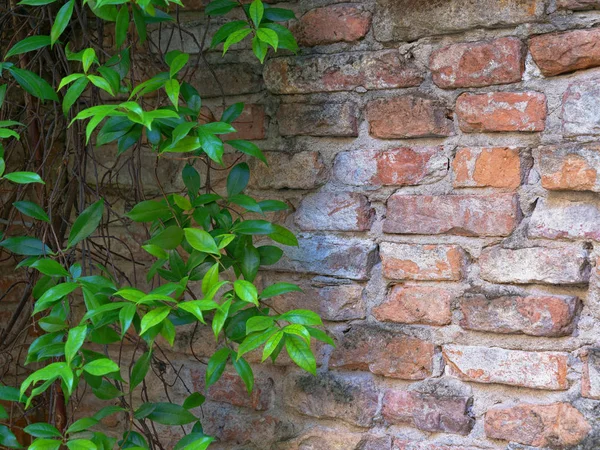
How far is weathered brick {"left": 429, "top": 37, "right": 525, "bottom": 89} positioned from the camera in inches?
54.7

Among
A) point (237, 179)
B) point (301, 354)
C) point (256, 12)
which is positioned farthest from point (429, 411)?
point (256, 12)

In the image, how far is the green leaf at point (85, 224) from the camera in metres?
1.42

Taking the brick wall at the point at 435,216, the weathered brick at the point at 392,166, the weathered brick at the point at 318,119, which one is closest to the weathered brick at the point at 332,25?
the brick wall at the point at 435,216

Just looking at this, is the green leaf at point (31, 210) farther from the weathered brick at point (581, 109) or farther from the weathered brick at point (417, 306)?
the weathered brick at point (581, 109)

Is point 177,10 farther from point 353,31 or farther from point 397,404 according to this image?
point 397,404

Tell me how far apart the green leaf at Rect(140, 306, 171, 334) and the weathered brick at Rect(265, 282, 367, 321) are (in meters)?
0.39

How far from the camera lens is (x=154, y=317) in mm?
1221

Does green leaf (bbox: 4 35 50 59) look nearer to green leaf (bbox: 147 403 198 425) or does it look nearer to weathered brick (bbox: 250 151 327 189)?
weathered brick (bbox: 250 151 327 189)

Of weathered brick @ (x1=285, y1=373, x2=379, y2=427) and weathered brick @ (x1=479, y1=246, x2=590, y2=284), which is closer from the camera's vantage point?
weathered brick @ (x1=479, y1=246, x2=590, y2=284)

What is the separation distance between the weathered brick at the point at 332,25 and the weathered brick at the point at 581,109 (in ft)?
1.34

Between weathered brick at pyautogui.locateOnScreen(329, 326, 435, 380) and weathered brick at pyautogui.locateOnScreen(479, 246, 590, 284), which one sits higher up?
weathered brick at pyautogui.locateOnScreen(479, 246, 590, 284)

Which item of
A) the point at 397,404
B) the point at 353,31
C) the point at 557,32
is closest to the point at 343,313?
the point at 397,404

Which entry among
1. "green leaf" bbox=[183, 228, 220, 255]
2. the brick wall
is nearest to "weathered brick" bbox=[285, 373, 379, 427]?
the brick wall

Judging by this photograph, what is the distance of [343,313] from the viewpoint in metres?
1.57
